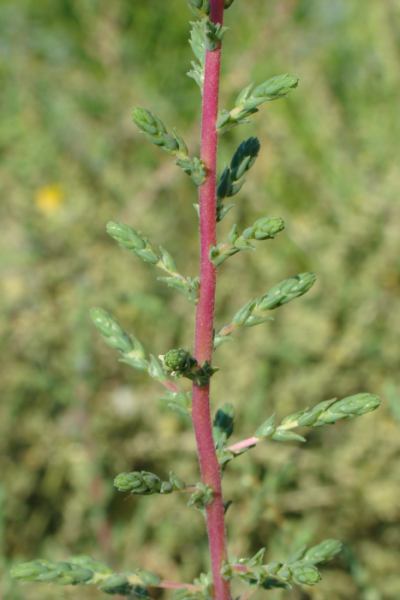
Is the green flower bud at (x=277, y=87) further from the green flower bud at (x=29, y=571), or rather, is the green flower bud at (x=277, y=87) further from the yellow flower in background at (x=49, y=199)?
the yellow flower in background at (x=49, y=199)

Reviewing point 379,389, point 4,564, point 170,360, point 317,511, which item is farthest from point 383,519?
point 170,360

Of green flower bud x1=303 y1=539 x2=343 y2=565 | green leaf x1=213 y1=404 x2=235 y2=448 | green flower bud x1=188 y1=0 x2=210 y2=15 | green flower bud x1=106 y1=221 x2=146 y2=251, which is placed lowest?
green flower bud x1=303 y1=539 x2=343 y2=565

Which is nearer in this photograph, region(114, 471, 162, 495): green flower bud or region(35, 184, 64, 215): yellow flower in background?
region(114, 471, 162, 495): green flower bud

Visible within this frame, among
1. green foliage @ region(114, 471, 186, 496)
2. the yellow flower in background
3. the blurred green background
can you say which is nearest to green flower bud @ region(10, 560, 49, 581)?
green foliage @ region(114, 471, 186, 496)

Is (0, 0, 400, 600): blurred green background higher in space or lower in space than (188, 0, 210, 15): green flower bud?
lower

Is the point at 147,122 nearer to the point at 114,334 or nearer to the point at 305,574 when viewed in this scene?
the point at 114,334

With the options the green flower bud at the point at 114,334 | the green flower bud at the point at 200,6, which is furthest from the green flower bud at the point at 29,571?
the green flower bud at the point at 200,6

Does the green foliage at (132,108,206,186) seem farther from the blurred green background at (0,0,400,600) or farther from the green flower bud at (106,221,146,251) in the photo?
the blurred green background at (0,0,400,600)

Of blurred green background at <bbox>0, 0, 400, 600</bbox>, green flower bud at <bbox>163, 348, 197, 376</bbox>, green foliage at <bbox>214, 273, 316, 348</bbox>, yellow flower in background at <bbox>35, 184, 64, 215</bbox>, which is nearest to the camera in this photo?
green flower bud at <bbox>163, 348, 197, 376</bbox>

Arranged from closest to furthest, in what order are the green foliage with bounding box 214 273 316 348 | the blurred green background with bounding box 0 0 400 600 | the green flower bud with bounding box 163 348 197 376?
1. the green flower bud with bounding box 163 348 197 376
2. the green foliage with bounding box 214 273 316 348
3. the blurred green background with bounding box 0 0 400 600

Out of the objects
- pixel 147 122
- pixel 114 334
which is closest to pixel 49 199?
pixel 114 334
